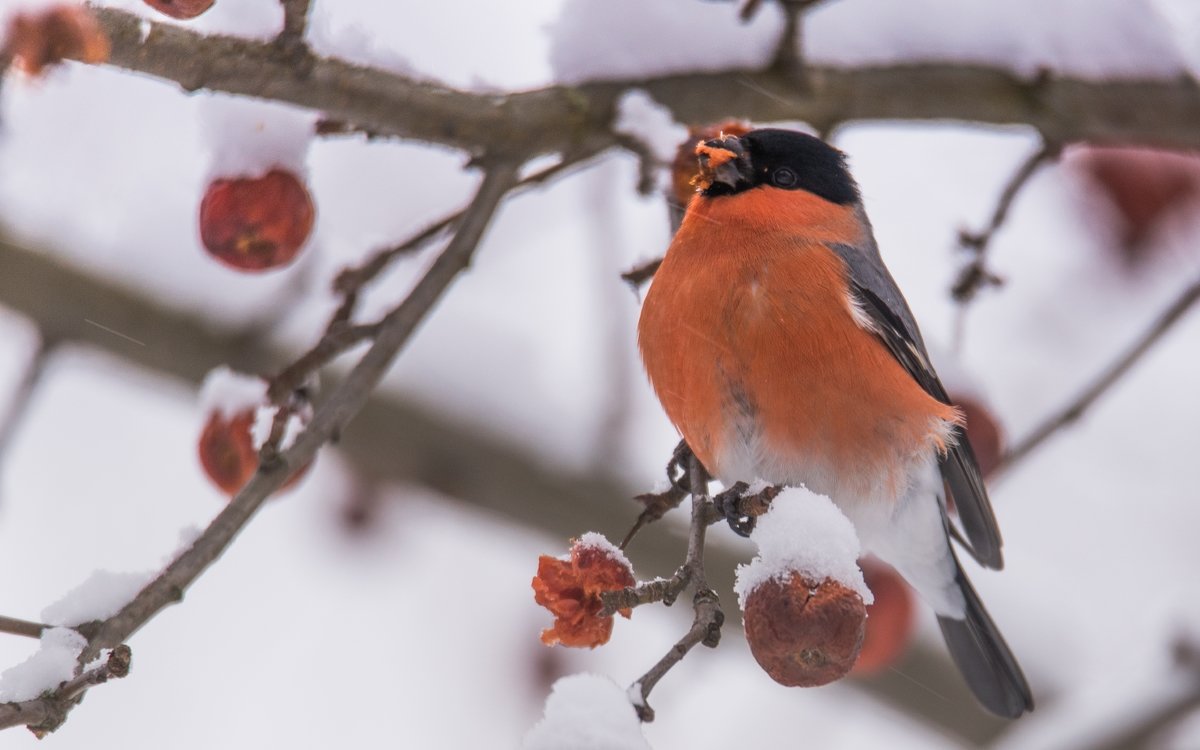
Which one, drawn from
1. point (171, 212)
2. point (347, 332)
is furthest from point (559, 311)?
point (347, 332)

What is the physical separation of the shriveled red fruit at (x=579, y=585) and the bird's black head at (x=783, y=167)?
93 cm

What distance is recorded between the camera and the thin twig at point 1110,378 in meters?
2.48

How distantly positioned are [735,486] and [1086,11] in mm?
1421

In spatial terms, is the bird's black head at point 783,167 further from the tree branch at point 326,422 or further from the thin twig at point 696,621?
the thin twig at point 696,621

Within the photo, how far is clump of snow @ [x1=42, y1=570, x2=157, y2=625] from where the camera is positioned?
1607 millimetres

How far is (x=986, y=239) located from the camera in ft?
8.23

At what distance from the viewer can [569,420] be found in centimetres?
374

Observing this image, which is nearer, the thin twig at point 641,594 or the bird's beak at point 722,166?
the thin twig at point 641,594

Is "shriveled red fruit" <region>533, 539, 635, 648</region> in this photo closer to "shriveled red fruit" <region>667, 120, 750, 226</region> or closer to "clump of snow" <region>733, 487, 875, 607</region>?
"clump of snow" <region>733, 487, 875, 607</region>

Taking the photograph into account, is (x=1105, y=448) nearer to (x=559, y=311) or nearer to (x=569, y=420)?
(x=559, y=311)

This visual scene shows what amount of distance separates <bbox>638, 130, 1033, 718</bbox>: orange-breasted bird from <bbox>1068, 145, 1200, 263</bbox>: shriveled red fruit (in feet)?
2.58

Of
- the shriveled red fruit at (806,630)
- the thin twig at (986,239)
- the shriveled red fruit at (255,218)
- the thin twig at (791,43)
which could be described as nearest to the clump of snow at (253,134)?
the shriveled red fruit at (255,218)

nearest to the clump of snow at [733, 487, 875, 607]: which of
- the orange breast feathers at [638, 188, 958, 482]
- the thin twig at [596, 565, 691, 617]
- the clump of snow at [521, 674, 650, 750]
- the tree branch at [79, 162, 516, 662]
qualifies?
the thin twig at [596, 565, 691, 617]

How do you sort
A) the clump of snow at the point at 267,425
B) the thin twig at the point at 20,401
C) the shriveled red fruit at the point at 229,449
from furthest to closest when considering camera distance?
1. the thin twig at the point at 20,401
2. the shriveled red fruit at the point at 229,449
3. the clump of snow at the point at 267,425
